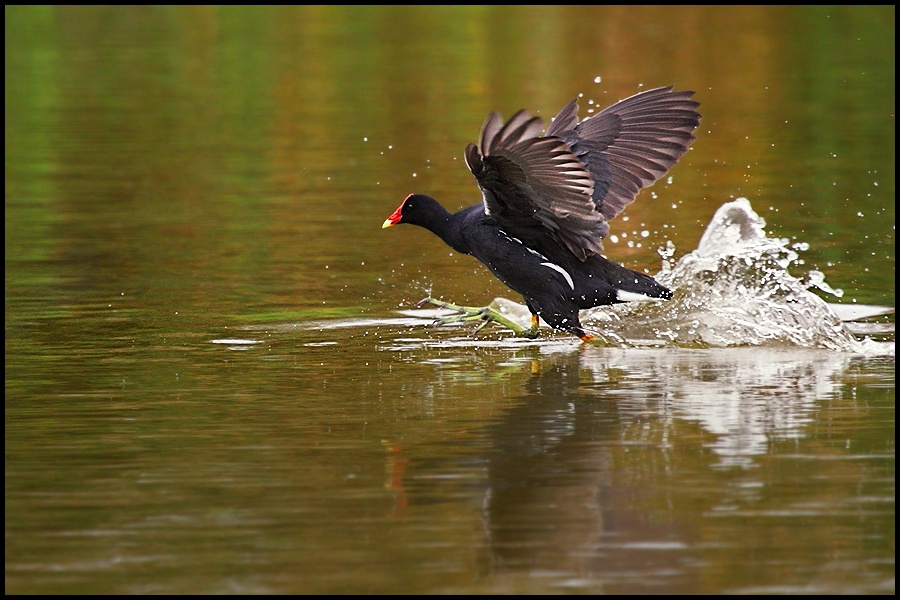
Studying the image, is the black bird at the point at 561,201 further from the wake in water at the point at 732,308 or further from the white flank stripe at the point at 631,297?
the wake in water at the point at 732,308

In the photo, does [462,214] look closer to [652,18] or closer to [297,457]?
[297,457]

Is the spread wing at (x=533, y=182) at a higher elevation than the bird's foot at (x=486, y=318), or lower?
higher

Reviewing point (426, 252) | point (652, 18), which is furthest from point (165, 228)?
point (652, 18)

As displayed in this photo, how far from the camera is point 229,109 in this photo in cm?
1911

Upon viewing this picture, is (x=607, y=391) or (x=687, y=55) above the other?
(x=687, y=55)

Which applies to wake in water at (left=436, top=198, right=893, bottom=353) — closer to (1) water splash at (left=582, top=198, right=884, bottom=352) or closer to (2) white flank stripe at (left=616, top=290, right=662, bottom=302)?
(1) water splash at (left=582, top=198, right=884, bottom=352)

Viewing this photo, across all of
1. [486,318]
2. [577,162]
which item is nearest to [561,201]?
[577,162]

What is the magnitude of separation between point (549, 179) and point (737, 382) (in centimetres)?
114

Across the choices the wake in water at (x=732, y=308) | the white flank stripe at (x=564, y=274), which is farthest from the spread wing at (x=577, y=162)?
the wake in water at (x=732, y=308)

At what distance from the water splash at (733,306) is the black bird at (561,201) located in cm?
28

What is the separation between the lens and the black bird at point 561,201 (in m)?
6.27

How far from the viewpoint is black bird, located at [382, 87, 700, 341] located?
6.27 m

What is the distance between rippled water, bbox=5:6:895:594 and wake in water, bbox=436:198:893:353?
2 centimetres

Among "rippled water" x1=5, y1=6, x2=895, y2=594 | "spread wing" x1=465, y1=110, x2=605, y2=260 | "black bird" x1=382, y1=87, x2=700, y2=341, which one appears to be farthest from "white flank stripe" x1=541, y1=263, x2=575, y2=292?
"rippled water" x1=5, y1=6, x2=895, y2=594
